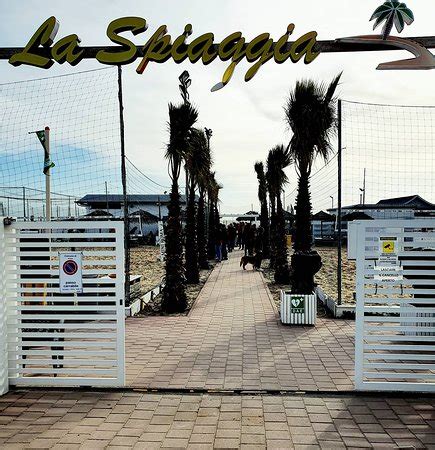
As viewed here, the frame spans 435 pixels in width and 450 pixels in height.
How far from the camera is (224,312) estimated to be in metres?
9.80

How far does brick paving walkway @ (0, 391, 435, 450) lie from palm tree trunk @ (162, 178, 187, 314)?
4828 millimetres

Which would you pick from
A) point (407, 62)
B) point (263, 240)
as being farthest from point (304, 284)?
point (263, 240)

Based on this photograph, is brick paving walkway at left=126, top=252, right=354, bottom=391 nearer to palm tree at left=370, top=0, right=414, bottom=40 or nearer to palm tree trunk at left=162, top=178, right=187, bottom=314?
palm tree trunk at left=162, top=178, right=187, bottom=314

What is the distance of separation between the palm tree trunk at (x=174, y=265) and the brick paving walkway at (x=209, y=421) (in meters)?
4.83

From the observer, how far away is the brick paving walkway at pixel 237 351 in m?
5.52

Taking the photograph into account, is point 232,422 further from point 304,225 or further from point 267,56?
point 304,225

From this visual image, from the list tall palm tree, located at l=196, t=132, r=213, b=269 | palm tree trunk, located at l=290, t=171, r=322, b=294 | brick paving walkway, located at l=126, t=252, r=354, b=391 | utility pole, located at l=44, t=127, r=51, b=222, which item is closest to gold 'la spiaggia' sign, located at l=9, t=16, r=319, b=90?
utility pole, located at l=44, t=127, r=51, b=222

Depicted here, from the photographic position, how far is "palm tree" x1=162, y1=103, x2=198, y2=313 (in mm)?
9797

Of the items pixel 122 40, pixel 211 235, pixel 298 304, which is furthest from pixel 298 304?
pixel 211 235

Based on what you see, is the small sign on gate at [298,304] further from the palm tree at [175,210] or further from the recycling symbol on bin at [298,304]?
the palm tree at [175,210]

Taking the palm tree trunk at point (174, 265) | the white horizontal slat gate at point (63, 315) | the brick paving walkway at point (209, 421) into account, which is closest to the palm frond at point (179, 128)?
the palm tree trunk at point (174, 265)

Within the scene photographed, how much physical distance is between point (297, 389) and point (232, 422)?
3.82ft

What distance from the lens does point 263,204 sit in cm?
2408

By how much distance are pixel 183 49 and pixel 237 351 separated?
14.1 feet
